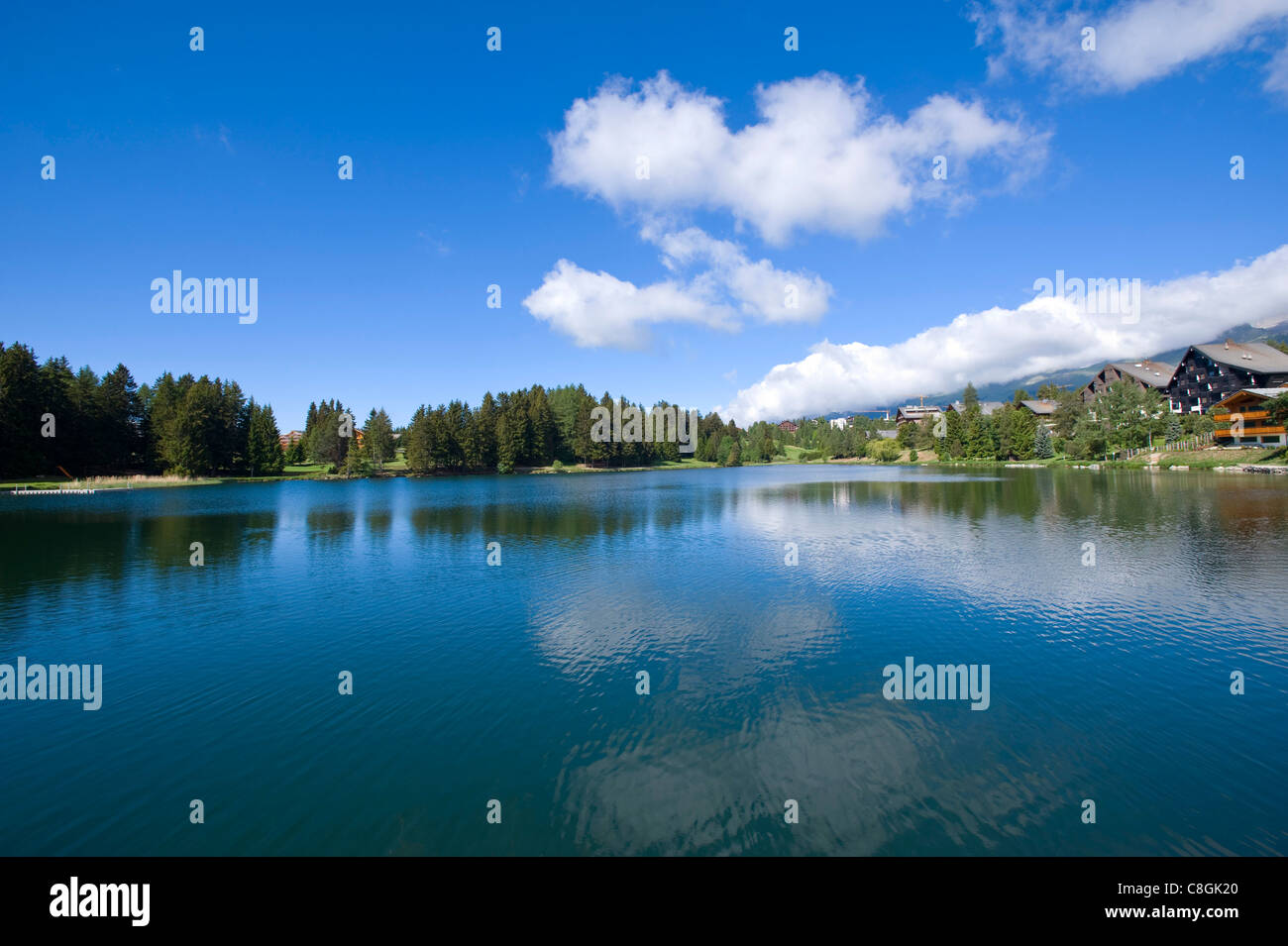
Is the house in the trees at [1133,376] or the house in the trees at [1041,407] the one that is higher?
the house in the trees at [1133,376]

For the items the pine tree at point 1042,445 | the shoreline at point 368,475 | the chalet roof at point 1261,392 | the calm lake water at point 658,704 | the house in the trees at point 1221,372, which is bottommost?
the calm lake water at point 658,704

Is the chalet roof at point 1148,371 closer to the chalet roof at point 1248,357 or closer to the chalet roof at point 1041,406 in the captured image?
the chalet roof at point 1248,357

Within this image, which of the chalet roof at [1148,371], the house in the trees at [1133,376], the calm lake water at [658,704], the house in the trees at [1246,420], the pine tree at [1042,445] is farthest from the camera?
the chalet roof at [1148,371]

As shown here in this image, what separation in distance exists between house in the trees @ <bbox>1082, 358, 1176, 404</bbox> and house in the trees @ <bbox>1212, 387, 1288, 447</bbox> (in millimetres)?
29878

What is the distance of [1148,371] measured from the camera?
12988 centimetres

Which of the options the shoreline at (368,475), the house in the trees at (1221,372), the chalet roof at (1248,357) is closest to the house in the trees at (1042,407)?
the shoreline at (368,475)

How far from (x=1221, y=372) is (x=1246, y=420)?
67.2 ft

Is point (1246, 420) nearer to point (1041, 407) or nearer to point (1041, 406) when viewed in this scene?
point (1041, 407)

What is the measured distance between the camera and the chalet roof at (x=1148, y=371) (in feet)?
399

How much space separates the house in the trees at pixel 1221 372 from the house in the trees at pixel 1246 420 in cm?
380

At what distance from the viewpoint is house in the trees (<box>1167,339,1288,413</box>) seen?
89.1m

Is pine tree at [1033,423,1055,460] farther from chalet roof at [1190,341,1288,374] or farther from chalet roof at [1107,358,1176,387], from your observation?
chalet roof at [1190,341,1288,374]

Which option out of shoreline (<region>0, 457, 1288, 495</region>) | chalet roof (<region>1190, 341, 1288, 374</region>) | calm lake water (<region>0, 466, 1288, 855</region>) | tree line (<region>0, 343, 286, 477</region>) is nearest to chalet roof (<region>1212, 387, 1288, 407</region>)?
chalet roof (<region>1190, 341, 1288, 374</region>)
